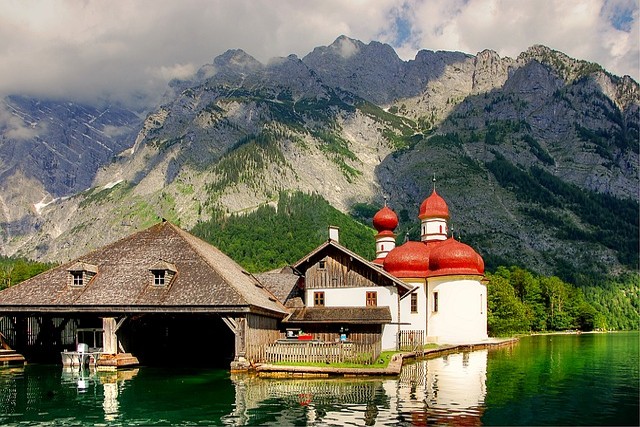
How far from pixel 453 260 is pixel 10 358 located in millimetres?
40558

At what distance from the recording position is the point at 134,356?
154ft

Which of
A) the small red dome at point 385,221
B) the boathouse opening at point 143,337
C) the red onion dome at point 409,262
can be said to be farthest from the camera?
the small red dome at point 385,221

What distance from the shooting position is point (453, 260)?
6775 centimetres

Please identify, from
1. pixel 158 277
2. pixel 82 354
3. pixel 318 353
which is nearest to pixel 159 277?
pixel 158 277

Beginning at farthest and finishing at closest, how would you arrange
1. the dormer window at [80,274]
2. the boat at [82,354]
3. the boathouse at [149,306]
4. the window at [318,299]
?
the window at [318,299]
the dormer window at [80,274]
the boat at [82,354]
the boathouse at [149,306]

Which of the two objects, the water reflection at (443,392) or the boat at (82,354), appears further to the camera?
the boat at (82,354)

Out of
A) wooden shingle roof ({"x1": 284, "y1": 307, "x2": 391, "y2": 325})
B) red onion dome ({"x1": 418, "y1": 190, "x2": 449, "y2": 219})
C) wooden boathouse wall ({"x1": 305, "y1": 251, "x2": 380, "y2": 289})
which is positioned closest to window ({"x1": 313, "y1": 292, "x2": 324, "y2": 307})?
wooden boathouse wall ({"x1": 305, "y1": 251, "x2": 380, "y2": 289})

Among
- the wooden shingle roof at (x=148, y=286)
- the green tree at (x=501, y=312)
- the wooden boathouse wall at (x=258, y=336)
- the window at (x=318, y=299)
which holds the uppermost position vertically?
the wooden shingle roof at (x=148, y=286)

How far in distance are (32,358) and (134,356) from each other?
8069mm

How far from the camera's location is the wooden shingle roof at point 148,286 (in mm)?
42188

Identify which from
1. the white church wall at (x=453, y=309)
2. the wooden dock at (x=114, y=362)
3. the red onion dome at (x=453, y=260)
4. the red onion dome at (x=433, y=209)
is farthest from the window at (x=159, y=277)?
the red onion dome at (x=433, y=209)

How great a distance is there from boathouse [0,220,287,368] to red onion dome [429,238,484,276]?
21.3m

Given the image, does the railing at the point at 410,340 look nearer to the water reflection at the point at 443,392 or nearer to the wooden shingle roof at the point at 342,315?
the wooden shingle roof at the point at 342,315

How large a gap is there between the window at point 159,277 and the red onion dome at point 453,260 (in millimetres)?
31733
